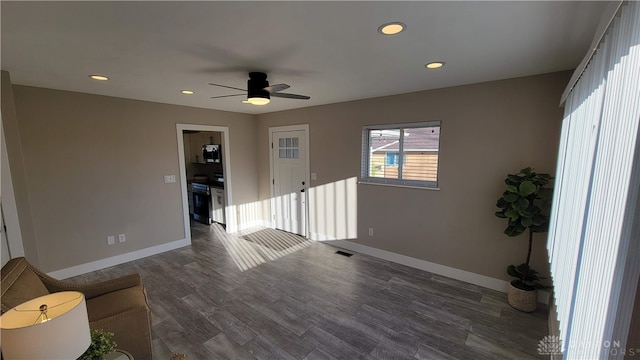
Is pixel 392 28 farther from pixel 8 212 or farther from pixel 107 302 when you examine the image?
pixel 8 212

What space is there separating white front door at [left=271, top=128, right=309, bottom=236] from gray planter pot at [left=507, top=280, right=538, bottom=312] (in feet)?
10.6

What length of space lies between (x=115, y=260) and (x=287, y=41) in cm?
402

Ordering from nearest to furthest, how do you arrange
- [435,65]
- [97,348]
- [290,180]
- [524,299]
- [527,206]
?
[97,348], [435,65], [527,206], [524,299], [290,180]

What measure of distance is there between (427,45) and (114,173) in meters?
4.25

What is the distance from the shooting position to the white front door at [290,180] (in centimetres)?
483

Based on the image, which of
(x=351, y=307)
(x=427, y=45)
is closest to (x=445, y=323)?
(x=351, y=307)

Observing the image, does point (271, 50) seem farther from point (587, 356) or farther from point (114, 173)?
point (114, 173)

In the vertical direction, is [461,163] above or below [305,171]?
above

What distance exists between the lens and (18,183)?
2730mm

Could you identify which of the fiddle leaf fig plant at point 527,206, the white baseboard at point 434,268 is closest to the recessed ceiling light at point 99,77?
the white baseboard at point 434,268

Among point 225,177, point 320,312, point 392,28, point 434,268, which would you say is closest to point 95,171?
point 225,177

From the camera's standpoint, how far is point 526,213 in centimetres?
251

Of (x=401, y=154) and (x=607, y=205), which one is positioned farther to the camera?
(x=401, y=154)

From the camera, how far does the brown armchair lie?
1.72 metres
